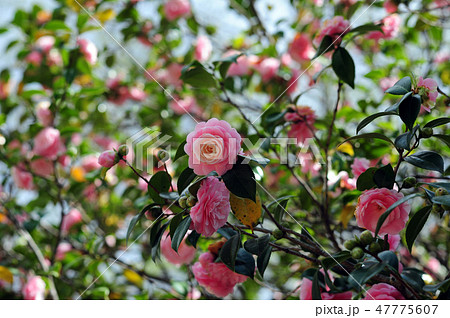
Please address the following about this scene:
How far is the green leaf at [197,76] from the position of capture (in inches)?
35.8

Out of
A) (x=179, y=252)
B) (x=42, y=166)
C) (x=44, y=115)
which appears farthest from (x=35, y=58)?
(x=179, y=252)

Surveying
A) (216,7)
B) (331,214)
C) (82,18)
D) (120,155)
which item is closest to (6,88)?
(82,18)

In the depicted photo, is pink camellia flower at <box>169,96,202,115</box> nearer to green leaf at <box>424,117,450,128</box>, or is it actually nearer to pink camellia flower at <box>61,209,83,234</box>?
pink camellia flower at <box>61,209,83,234</box>

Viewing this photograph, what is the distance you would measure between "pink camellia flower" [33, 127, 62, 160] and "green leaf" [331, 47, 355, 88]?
89 cm

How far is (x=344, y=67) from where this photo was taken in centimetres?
81

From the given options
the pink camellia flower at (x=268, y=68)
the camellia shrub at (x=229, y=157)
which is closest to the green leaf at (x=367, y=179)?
the camellia shrub at (x=229, y=157)

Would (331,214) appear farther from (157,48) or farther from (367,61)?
(157,48)

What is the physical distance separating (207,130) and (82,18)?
96cm

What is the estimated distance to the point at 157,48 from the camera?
161 cm

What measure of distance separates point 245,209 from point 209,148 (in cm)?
11

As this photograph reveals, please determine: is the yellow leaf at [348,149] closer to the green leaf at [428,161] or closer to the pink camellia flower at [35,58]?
the green leaf at [428,161]

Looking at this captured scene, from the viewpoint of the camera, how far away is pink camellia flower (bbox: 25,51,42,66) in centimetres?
153

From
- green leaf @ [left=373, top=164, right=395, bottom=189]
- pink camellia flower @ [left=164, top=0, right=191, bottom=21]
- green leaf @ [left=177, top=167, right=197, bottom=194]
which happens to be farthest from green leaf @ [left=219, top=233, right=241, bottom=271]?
pink camellia flower @ [left=164, top=0, right=191, bottom=21]

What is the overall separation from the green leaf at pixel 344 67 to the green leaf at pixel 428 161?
0.77 feet
